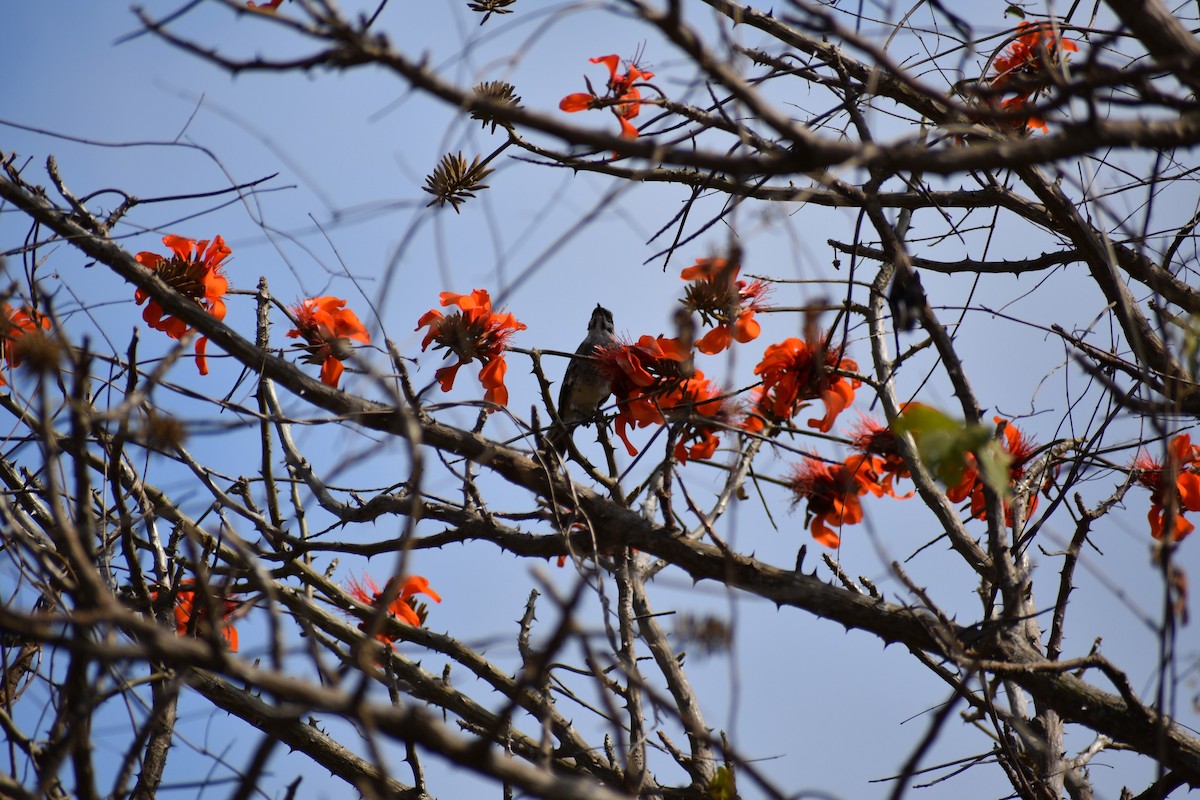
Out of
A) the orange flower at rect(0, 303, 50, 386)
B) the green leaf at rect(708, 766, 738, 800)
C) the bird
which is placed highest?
the bird

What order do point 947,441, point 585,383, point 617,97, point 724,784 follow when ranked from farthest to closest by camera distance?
point 585,383, point 617,97, point 724,784, point 947,441

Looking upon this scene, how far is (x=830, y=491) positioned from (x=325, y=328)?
159cm

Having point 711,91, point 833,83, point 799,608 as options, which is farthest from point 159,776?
point 833,83

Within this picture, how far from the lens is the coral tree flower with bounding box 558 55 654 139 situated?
109 inches

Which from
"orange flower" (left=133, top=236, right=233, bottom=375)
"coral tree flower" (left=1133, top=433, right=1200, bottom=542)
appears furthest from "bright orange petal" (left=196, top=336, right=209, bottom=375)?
"coral tree flower" (left=1133, top=433, right=1200, bottom=542)

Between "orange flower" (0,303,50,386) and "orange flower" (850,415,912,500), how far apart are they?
7.00 feet

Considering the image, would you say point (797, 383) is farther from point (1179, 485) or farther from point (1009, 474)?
point (1179, 485)

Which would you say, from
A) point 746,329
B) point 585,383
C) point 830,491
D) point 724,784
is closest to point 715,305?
point 746,329

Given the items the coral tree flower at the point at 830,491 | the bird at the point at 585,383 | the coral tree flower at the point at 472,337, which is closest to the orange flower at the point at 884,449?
the coral tree flower at the point at 830,491

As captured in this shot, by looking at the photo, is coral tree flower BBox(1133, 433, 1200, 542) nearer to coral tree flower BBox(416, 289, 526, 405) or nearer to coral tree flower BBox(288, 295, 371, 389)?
coral tree flower BBox(416, 289, 526, 405)

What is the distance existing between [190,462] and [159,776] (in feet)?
2.89

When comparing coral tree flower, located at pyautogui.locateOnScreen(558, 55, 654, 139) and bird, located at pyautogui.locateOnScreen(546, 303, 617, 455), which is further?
bird, located at pyautogui.locateOnScreen(546, 303, 617, 455)

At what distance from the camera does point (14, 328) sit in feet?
7.00

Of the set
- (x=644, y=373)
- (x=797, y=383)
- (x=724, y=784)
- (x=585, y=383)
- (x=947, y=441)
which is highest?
(x=585, y=383)
